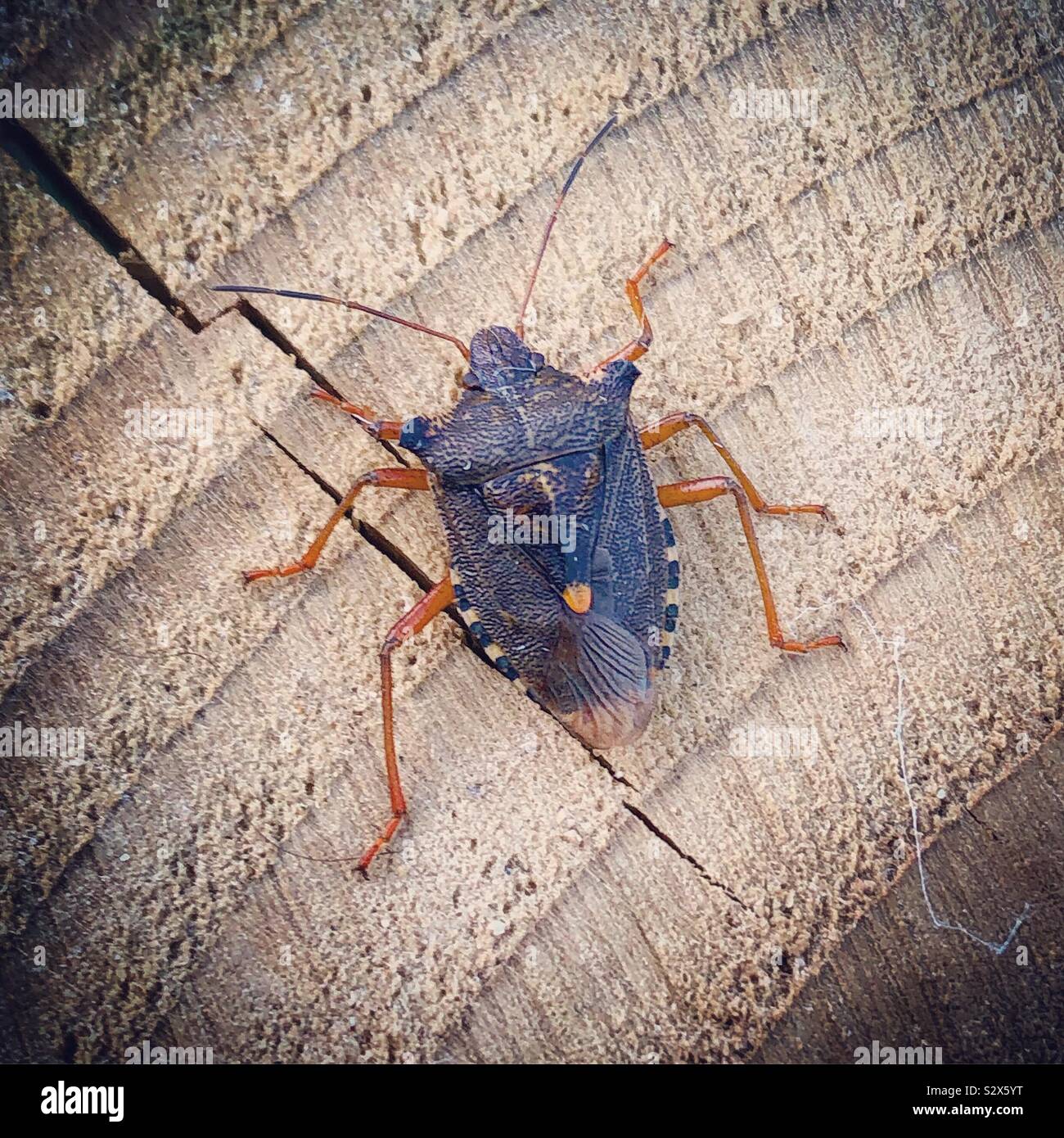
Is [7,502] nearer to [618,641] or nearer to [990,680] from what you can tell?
[618,641]

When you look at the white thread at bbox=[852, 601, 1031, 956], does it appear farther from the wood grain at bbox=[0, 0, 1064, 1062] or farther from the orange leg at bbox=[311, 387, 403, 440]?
the orange leg at bbox=[311, 387, 403, 440]

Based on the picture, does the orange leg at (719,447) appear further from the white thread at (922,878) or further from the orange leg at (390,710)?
the orange leg at (390,710)

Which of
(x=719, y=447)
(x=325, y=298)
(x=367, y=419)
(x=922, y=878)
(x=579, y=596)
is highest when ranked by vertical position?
(x=325, y=298)

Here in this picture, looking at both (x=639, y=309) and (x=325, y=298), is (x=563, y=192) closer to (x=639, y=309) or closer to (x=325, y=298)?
(x=639, y=309)

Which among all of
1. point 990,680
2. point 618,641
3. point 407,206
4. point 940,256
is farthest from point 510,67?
point 990,680

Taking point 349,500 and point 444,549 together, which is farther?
point 444,549

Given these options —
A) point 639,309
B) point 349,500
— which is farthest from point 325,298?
point 639,309
